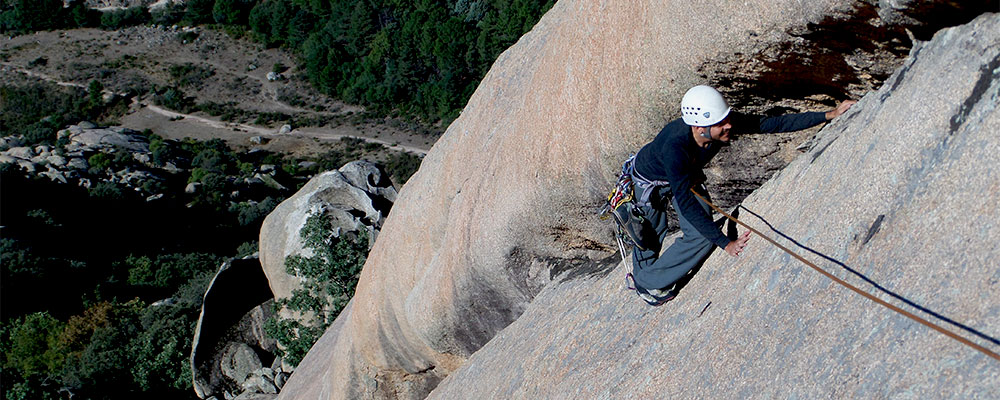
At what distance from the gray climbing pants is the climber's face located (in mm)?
491

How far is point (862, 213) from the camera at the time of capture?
15.2 ft

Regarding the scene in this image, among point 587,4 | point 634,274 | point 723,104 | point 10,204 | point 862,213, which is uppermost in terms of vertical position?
point 587,4

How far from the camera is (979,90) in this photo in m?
4.08

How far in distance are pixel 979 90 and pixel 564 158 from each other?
12.3 ft

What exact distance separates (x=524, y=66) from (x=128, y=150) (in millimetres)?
44105

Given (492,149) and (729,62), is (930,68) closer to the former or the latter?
(729,62)

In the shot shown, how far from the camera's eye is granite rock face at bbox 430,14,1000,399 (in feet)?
12.5

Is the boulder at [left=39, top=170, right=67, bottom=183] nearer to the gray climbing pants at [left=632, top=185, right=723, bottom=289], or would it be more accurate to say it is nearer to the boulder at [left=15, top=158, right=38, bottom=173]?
the boulder at [left=15, top=158, right=38, bottom=173]

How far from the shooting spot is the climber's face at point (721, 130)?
544cm

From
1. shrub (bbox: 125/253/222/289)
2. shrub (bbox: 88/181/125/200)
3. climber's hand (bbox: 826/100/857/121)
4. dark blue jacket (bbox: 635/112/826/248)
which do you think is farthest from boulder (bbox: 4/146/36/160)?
climber's hand (bbox: 826/100/857/121)

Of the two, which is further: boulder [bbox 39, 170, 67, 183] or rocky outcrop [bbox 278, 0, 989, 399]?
boulder [bbox 39, 170, 67, 183]

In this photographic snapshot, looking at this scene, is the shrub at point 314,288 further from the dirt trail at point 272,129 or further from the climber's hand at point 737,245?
the dirt trail at point 272,129

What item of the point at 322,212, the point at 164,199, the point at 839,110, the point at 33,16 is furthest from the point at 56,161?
the point at 839,110

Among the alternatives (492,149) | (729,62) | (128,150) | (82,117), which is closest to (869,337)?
(729,62)
